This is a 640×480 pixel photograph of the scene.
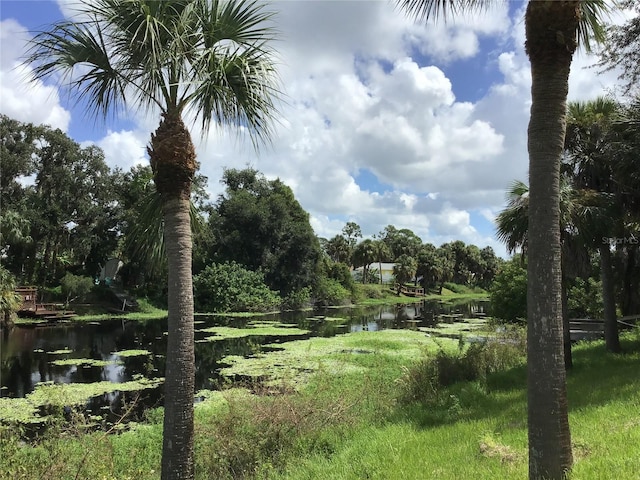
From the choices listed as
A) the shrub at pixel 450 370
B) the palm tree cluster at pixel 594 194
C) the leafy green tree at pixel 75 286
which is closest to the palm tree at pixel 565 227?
the palm tree cluster at pixel 594 194

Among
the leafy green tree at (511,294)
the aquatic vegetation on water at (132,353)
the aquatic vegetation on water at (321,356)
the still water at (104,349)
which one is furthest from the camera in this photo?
the leafy green tree at (511,294)

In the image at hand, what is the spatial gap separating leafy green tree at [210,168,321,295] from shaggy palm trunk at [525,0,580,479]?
151 ft

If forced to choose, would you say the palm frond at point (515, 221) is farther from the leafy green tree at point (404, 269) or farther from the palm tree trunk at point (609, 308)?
the leafy green tree at point (404, 269)

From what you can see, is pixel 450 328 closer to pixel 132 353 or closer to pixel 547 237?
pixel 132 353

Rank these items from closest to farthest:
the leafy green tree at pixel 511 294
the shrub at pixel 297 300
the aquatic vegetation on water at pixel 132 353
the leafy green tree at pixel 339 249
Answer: the aquatic vegetation on water at pixel 132 353 < the leafy green tree at pixel 511 294 < the shrub at pixel 297 300 < the leafy green tree at pixel 339 249

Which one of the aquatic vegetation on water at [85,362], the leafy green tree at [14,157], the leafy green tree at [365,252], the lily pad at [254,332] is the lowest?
the aquatic vegetation on water at [85,362]

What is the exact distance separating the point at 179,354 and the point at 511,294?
2305cm

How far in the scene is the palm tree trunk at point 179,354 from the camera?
579 cm

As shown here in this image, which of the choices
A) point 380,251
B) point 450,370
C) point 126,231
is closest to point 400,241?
point 380,251

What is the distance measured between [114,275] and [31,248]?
9458mm

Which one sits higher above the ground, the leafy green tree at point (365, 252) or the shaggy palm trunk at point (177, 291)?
the leafy green tree at point (365, 252)

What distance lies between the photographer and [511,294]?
84.0ft

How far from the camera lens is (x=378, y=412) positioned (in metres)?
9.82

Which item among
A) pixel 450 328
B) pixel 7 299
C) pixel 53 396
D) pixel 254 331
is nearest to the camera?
A: pixel 53 396
